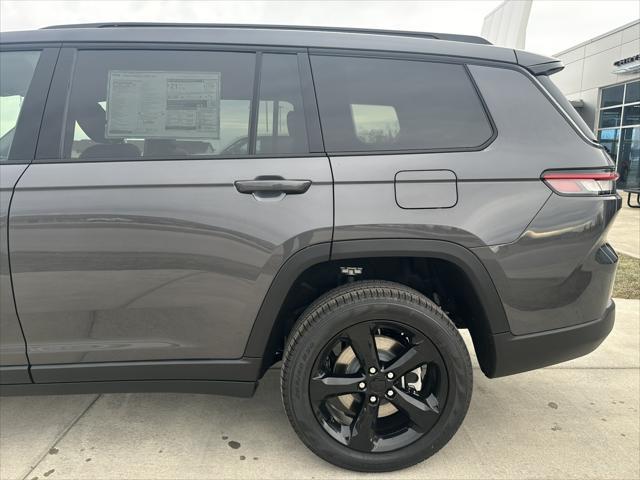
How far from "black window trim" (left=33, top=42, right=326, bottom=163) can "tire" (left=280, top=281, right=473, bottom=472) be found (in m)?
0.71

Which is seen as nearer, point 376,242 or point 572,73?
point 376,242

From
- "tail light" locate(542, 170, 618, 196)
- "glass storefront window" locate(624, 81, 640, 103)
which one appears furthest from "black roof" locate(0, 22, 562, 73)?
"glass storefront window" locate(624, 81, 640, 103)

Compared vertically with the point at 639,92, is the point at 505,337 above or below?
below

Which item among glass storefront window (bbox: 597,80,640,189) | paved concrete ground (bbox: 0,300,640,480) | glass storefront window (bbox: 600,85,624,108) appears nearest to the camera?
paved concrete ground (bbox: 0,300,640,480)

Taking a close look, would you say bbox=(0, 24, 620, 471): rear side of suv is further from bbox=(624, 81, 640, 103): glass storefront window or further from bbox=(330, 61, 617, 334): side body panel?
bbox=(624, 81, 640, 103): glass storefront window

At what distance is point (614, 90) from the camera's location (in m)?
16.4

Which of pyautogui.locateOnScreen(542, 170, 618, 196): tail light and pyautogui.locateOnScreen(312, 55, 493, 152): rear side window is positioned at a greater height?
pyautogui.locateOnScreen(312, 55, 493, 152): rear side window

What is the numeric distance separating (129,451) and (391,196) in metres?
1.71

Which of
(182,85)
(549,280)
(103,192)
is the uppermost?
(182,85)

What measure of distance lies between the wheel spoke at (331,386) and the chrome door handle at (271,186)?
822 mm

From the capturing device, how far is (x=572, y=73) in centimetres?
1908

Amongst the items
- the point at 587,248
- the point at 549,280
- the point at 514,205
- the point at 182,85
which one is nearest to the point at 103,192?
the point at 182,85

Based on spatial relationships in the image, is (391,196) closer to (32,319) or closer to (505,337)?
(505,337)

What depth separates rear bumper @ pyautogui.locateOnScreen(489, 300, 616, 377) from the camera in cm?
201
